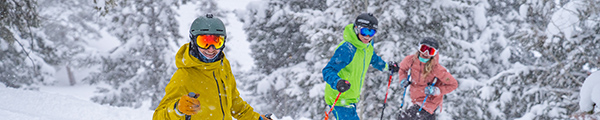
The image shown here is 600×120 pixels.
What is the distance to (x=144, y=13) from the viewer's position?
16.0m

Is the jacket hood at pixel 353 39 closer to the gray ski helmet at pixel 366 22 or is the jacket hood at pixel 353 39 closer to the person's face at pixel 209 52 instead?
the gray ski helmet at pixel 366 22

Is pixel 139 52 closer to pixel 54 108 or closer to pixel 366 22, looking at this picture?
pixel 54 108

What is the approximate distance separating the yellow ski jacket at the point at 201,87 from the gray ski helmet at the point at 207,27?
14cm

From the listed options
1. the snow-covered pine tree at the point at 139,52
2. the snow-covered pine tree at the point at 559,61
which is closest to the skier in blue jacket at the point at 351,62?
the snow-covered pine tree at the point at 559,61

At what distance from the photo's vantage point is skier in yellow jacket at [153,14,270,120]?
9.16 ft

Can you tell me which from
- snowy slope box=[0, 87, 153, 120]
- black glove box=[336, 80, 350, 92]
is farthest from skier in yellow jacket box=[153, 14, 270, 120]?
snowy slope box=[0, 87, 153, 120]

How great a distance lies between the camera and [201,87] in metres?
2.90

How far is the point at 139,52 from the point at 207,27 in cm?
1501

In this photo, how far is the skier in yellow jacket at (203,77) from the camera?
9.16ft

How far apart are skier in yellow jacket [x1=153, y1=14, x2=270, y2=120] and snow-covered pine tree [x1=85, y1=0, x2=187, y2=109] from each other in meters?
13.5

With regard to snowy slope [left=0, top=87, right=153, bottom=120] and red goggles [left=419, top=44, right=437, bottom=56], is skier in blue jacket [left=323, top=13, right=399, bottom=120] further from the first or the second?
snowy slope [left=0, top=87, right=153, bottom=120]

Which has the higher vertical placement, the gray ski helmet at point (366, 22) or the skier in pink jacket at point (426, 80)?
the gray ski helmet at point (366, 22)

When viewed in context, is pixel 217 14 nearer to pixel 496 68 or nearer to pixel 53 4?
pixel 496 68

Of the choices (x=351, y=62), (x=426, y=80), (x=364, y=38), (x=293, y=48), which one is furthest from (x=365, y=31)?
(x=293, y=48)
